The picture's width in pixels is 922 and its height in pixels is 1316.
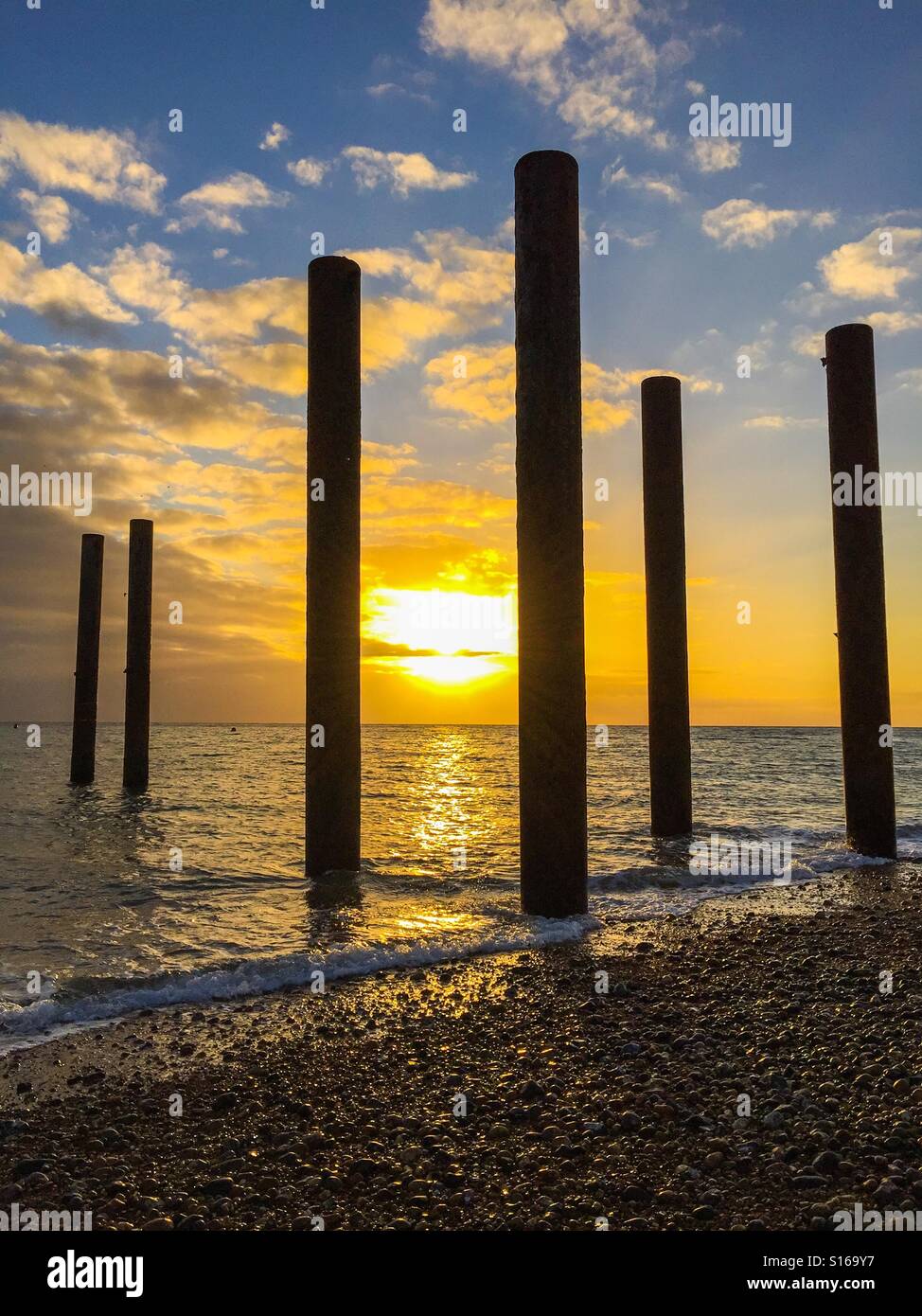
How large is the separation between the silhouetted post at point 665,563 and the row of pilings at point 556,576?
2cm

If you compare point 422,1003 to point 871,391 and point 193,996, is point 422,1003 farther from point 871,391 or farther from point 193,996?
point 871,391

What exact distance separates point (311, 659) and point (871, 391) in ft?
23.2

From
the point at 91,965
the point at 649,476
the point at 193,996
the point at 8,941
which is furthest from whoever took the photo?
the point at 649,476

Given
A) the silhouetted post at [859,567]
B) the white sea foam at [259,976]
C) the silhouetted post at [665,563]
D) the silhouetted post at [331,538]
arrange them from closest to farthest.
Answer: the white sea foam at [259,976], the silhouetted post at [331,538], the silhouetted post at [859,567], the silhouetted post at [665,563]

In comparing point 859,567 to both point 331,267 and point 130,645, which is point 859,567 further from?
point 130,645

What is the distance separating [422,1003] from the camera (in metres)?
5.48

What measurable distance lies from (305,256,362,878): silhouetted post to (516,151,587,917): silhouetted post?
222 cm

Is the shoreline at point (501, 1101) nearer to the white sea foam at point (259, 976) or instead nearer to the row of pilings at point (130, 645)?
the white sea foam at point (259, 976)

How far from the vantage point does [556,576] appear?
22.7ft

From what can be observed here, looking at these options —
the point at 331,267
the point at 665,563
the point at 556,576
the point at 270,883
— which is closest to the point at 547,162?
the point at 331,267

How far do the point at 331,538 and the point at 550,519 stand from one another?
8.54 ft

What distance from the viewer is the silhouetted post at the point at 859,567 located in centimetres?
974

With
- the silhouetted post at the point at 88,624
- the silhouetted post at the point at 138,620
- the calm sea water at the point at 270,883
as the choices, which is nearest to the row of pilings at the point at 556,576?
the calm sea water at the point at 270,883
